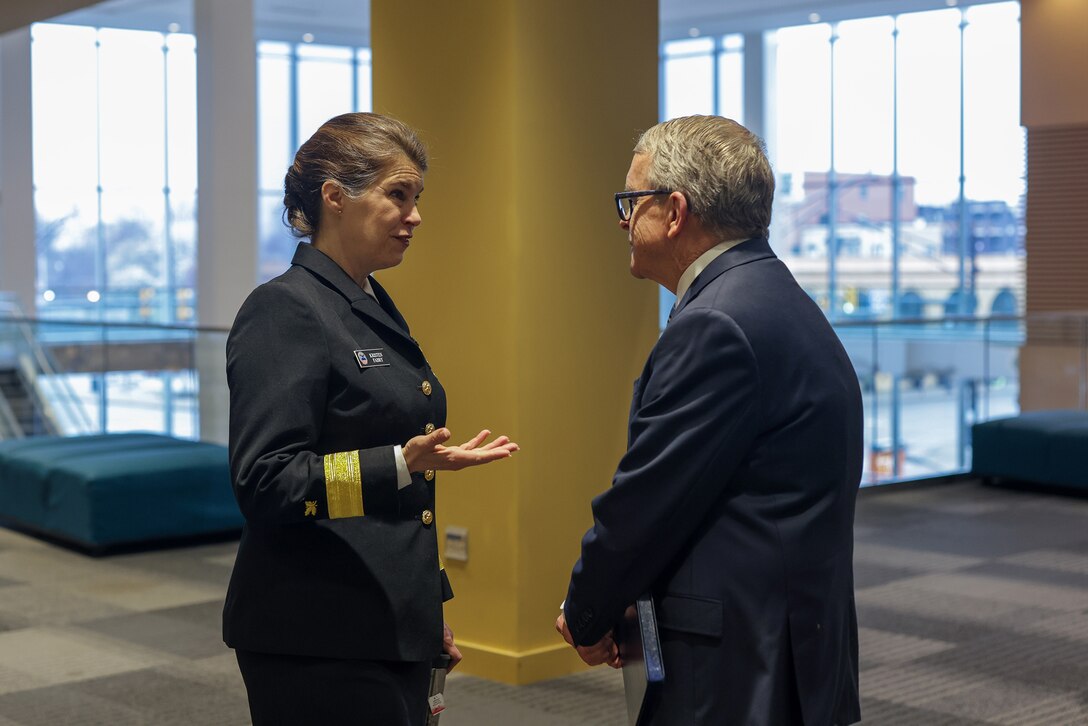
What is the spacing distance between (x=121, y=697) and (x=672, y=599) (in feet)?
10.6

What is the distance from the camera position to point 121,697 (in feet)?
15.3

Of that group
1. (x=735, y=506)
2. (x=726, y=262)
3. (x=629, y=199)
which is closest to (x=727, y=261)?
(x=726, y=262)

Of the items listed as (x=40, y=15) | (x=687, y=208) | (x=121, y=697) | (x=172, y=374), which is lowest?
(x=121, y=697)

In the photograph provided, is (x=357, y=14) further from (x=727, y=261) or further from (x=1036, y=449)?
(x=727, y=261)

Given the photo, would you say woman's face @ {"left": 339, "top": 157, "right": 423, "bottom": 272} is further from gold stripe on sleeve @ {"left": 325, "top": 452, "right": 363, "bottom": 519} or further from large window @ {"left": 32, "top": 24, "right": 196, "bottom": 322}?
large window @ {"left": 32, "top": 24, "right": 196, "bottom": 322}

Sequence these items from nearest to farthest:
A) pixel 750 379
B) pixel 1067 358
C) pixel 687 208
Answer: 1. pixel 750 379
2. pixel 687 208
3. pixel 1067 358

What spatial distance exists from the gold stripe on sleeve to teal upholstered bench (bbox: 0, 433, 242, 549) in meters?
5.36

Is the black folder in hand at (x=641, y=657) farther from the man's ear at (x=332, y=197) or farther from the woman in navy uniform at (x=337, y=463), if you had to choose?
the man's ear at (x=332, y=197)

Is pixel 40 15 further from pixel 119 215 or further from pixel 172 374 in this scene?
pixel 119 215

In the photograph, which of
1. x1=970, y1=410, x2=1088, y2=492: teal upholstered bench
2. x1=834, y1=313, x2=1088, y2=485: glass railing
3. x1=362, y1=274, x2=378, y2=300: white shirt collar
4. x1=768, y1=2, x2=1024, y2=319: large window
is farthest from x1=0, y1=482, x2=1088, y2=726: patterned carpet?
x1=768, y1=2, x2=1024, y2=319: large window

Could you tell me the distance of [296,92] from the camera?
76.0 feet

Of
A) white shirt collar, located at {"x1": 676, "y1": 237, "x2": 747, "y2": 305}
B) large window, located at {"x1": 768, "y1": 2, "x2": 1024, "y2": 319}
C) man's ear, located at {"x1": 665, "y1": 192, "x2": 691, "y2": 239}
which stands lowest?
white shirt collar, located at {"x1": 676, "y1": 237, "x2": 747, "y2": 305}

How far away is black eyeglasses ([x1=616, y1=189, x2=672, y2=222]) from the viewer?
7.13 ft

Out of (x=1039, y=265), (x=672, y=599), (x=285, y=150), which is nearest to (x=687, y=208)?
(x=672, y=599)
